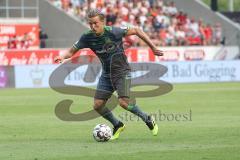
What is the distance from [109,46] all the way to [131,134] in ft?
7.54

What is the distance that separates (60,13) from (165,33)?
630 centimetres

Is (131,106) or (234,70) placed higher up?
(131,106)

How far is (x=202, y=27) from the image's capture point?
46781mm

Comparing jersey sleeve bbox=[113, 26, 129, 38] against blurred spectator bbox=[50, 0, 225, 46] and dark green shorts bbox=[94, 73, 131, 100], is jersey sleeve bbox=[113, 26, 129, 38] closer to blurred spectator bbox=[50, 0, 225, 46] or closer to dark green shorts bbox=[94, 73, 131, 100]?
dark green shorts bbox=[94, 73, 131, 100]

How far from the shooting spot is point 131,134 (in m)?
15.4

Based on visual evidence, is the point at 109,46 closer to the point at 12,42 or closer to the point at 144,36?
the point at 144,36

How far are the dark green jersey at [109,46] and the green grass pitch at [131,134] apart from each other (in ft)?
4.51

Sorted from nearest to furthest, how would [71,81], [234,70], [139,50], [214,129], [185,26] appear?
[214,129] → [71,81] → [234,70] → [139,50] → [185,26]

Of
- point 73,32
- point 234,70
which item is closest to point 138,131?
point 234,70

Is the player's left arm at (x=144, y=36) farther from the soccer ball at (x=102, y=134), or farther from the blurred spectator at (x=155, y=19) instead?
the blurred spectator at (x=155, y=19)

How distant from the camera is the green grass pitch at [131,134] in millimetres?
11967

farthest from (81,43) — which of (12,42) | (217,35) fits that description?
(217,35)

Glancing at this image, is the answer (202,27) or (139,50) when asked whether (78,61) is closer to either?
(139,50)

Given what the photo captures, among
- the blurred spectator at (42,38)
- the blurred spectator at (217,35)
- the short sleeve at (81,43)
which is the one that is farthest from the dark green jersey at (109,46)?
the blurred spectator at (217,35)
